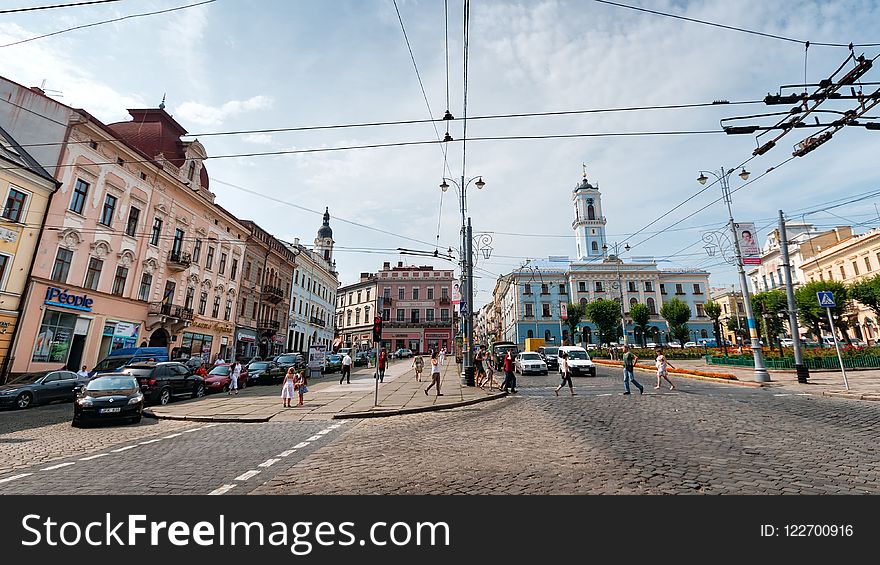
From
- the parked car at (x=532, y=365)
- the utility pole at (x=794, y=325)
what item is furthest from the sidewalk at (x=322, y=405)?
the utility pole at (x=794, y=325)

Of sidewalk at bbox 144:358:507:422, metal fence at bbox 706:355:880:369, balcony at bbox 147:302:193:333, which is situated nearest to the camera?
sidewalk at bbox 144:358:507:422

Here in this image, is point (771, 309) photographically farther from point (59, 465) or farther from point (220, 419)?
point (59, 465)

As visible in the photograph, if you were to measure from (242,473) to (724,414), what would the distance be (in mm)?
11578

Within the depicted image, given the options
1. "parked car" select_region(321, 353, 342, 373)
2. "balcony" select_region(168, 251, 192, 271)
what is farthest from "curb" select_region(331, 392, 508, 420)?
"balcony" select_region(168, 251, 192, 271)

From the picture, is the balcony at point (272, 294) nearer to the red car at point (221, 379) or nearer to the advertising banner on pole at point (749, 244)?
the red car at point (221, 379)

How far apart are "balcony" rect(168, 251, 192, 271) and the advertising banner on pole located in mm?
34936

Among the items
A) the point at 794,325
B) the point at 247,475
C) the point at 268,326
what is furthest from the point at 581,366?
the point at 268,326

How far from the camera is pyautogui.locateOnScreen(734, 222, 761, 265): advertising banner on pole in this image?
17.7 meters

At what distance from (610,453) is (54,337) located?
2758cm

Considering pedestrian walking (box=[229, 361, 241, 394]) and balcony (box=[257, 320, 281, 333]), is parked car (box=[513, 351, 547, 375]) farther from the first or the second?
balcony (box=[257, 320, 281, 333])

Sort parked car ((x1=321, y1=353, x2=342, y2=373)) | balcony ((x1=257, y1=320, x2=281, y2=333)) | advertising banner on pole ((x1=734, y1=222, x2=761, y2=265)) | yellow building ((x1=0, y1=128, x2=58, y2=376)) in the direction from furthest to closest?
balcony ((x1=257, y1=320, x2=281, y2=333)) < parked car ((x1=321, y1=353, x2=342, y2=373)) < yellow building ((x1=0, y1=128, x2=58, y2=376)) < advertising banner on pole ((x1=734, y1=222, x2=761, y2=265))

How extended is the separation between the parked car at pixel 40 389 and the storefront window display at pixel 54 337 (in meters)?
4.52

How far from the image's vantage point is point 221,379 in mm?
21719
